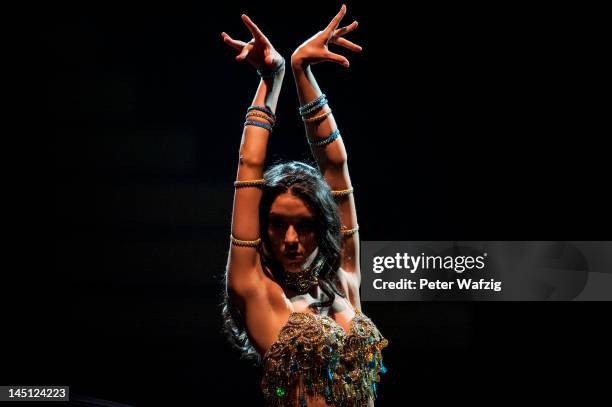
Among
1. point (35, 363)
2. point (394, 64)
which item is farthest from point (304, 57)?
point (35, 363)

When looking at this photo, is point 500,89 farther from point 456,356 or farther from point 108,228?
point 108,228

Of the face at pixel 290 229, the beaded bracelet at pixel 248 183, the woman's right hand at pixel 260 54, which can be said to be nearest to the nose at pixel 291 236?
the face at pixel 290 229

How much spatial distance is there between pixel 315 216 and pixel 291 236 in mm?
78

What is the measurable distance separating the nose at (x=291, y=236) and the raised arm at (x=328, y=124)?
0.20 metres

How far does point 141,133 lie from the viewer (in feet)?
8.68

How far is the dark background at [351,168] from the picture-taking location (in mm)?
2625

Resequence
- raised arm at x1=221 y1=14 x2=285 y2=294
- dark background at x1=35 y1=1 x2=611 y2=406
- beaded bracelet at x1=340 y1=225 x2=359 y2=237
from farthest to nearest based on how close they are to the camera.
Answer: dark background at x1=35 y1=1 x2=611 y2=406 → beaded bracelet at x1=340 y1=225 x2=359 y2=237 → raised arm at x1=221 y1=14 x2=285 y2=294

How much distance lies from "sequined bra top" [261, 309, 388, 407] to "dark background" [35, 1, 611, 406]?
3.57 ft

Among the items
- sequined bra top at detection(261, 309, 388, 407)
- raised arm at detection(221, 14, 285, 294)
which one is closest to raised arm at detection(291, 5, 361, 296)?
raised arm at detection(221, 14, 285, 294)

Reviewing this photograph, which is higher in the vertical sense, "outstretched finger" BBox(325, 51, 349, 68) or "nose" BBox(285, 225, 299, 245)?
"outstretched finger" BBox(325, 51, 349, 68)

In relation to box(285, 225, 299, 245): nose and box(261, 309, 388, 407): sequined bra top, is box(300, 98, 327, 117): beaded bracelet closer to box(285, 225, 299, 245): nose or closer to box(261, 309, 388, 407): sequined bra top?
box(285, 225, 299, 245): nose

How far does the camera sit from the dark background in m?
2.62

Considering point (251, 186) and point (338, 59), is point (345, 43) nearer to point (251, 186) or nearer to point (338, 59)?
point (338, 59)

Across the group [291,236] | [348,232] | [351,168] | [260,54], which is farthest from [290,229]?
[351,168]
